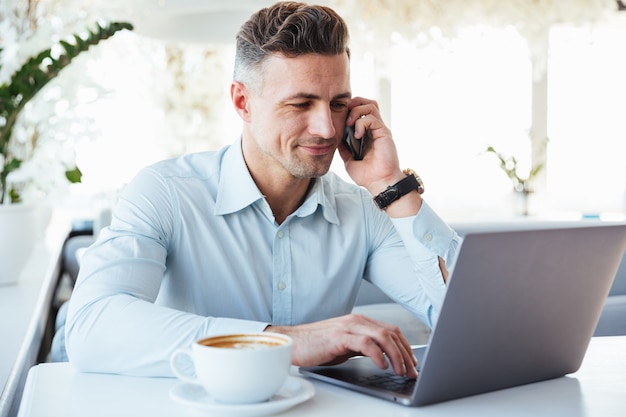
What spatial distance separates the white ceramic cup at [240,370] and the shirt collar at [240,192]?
2.07 ft

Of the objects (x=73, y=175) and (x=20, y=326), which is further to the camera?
(x=73, y=175)

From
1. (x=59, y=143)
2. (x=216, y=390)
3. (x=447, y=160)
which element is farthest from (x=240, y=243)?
(x=447, y=160)

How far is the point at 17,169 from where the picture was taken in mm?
2361

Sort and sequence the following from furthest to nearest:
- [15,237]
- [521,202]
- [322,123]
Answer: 1. [521,202]
2. [15,237]
3. [322,123]

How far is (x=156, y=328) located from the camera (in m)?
1.06

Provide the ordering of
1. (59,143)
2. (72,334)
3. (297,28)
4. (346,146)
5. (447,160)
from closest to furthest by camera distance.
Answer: (72,334)
(297,28)
(346,146)
(59,143)
(447,160)

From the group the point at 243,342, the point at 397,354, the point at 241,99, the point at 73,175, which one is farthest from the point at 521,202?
the point at 243,342

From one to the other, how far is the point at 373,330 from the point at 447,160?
17.5 feet

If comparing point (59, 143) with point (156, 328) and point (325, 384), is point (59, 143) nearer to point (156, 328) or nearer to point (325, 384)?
point (156, 328)

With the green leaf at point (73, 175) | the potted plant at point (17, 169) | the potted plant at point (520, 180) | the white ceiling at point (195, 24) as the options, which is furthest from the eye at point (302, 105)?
the potted plant at point (520, 180)

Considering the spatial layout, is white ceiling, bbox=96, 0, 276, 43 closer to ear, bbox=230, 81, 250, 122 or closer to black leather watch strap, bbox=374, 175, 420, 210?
ear, bbox=230, 81, 250, 122

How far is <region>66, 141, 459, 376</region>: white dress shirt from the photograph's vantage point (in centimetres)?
139

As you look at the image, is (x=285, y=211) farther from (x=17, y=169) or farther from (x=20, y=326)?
(x=17, y=169)

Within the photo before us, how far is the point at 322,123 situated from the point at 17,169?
1313 millimetres
